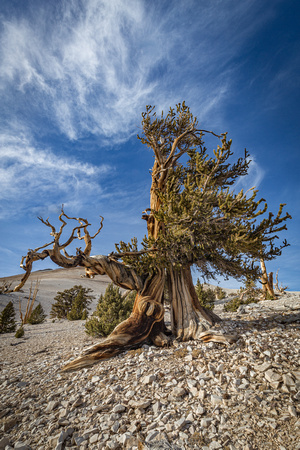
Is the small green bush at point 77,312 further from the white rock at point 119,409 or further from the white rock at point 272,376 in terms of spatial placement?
the white rock at point 272,376

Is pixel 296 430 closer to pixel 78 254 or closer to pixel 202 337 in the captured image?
pixel 202 337

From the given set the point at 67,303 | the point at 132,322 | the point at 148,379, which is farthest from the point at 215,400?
the point at 67,303

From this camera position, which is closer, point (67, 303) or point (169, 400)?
point (169, 400)

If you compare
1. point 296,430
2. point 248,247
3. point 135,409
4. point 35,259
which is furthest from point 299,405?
point 35,259

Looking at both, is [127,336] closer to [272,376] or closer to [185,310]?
[185,310]

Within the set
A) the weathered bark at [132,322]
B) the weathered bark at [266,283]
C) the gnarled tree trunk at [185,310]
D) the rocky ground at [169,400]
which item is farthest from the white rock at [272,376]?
the weathered bark at [266,283]

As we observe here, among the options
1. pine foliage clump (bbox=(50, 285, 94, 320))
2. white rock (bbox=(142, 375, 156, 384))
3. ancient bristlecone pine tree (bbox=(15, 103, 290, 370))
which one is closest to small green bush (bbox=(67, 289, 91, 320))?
pine foliage clump (bbox=(50, 285, 94, 320))

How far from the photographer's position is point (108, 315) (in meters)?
9.61

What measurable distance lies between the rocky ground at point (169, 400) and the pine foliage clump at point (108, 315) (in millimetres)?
3724

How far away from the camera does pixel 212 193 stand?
5.61 meters

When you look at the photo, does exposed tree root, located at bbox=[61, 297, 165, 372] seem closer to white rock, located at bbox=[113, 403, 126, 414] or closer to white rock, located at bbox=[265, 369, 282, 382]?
white rock, located at bbox=[113, 403, 126, 414]

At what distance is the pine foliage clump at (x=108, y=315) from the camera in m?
8.89

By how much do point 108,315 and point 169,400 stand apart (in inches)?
270

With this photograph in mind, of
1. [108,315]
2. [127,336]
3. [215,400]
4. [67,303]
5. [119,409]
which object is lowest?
[119,409]
